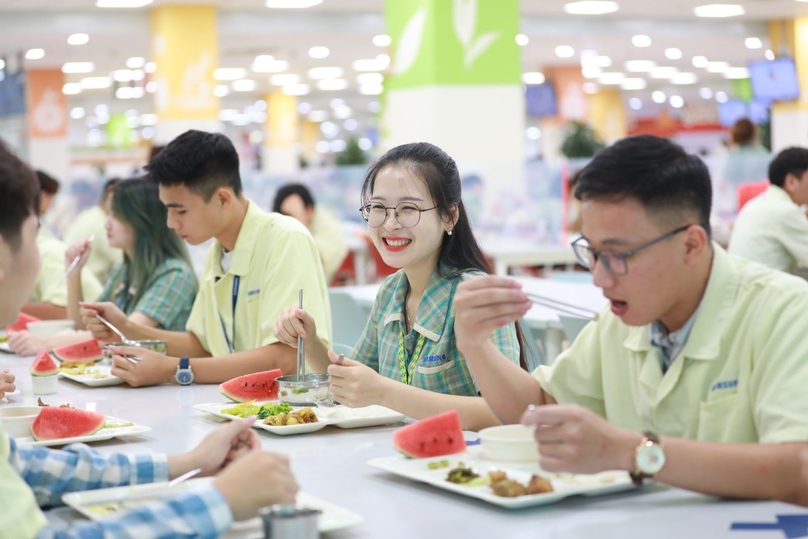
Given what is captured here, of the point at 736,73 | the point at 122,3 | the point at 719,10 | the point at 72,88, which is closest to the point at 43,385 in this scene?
the point at 122,3

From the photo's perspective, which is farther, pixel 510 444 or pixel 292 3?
pixel 292 3

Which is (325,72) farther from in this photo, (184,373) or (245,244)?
(184,373)

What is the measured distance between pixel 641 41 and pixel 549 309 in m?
12.4

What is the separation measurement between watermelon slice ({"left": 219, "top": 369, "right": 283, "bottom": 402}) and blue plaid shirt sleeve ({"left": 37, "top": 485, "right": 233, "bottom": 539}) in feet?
3.68

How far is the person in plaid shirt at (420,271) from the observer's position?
2.52 metres

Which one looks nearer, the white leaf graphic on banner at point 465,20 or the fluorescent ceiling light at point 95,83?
the white leaf graphic on banner at point 465,20

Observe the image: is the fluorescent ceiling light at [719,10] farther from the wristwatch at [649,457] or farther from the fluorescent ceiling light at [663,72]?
the wristwatch at [649,457]

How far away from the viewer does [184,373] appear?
2.93 metres

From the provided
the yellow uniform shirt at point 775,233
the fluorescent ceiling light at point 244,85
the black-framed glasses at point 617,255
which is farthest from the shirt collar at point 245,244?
the fluorescent ceiling light at point 244,85

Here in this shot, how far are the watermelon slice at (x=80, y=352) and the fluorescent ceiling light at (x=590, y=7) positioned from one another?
1034 cm

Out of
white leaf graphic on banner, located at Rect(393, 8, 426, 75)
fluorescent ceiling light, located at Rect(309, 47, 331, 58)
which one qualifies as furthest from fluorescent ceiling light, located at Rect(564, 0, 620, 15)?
white leaf graphic on banner, located at Rect(393, 8, 426, 75)

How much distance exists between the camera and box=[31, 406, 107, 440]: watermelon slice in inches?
83.7

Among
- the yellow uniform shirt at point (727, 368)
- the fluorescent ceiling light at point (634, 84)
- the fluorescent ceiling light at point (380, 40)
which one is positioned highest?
the fluorescent ceiling light at point (634, 84)

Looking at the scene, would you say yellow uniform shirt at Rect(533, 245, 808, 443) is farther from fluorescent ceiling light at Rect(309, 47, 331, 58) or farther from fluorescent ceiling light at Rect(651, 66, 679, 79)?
fluorescent ceiling light at Rect(651, 66, 679, 79)
